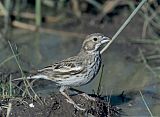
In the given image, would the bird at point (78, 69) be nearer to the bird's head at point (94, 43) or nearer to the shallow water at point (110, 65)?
the bird's head at point (94, 43)

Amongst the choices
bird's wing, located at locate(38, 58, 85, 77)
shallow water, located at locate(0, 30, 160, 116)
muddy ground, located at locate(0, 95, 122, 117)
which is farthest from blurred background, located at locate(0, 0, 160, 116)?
bird's wing, located at locate(38, 58, 85, 77)

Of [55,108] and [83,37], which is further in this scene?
[83,37]

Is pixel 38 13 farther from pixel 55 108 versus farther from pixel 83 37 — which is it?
pixel 55 108

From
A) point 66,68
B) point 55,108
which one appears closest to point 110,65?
point 66,68

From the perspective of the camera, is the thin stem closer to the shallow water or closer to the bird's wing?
the shallow water

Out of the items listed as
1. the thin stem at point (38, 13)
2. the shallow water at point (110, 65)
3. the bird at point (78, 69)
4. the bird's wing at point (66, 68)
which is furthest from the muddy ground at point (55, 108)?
the thin stem at point (38, 13)

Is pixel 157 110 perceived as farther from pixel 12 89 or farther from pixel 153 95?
pixel 12 89
